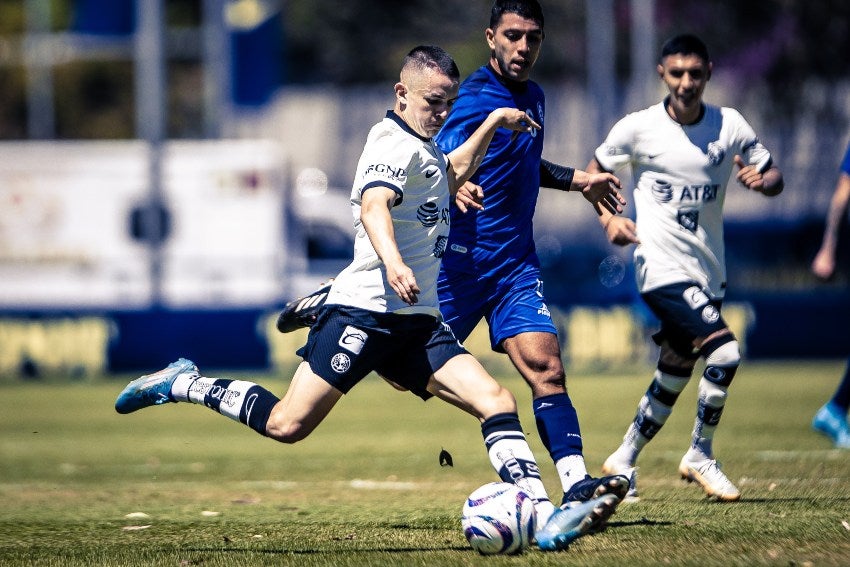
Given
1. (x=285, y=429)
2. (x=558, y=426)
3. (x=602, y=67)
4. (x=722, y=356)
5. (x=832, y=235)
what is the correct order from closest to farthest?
(x=285, y=429)
(x=558, y=426)
(x=722, y=356)
(x=832, y=235)
(x=602, y=67)

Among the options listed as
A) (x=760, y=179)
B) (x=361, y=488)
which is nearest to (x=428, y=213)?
(x=760, y=179)

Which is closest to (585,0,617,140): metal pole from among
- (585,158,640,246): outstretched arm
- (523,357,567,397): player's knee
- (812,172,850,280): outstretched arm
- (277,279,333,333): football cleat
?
(812,172,850,280): outstretched arm

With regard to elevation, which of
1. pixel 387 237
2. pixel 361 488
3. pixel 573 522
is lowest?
pixel 361 488

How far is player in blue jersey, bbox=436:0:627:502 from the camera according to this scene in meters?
8.11

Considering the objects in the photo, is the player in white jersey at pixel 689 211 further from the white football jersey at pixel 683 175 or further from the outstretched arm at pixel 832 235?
the outstretched arm at pixel 832 235

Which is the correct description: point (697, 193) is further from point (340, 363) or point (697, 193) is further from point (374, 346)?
point (340, 363)

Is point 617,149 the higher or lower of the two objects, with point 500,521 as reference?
higher

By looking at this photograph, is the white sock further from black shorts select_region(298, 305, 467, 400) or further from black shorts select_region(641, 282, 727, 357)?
black shorts select_region(641, 282, 727, 357)

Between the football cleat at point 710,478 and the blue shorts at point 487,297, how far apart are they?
1508 millimetres

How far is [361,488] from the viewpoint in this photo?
10.2 m

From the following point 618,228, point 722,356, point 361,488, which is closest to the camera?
point 618,228

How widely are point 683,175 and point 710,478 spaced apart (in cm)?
184

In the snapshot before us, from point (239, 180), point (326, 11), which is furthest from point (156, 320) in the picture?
point (326, 11)

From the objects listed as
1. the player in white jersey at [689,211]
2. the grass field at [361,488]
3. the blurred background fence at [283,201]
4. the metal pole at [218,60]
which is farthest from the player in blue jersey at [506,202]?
the metal pole at [218,60]
